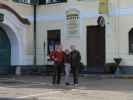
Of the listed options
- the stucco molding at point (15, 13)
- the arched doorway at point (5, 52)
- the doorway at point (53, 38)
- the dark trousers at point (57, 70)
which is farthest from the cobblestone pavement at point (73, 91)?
the doorway at point (53, 38)

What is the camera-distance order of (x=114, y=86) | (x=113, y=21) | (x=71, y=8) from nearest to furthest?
(x=114, y=86) → (x=113, y=21) → (x=71, y=8)

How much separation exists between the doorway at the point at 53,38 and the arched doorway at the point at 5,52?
2.68 metres

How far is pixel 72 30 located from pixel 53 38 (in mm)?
1841

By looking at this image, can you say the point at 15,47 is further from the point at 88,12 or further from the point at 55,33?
the point at 88,12

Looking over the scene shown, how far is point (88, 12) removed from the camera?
102ft

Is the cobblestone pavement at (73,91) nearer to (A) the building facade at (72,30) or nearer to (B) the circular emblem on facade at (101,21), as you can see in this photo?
(A) the building facade at (72,30)

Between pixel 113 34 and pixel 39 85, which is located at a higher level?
pixel 113 34

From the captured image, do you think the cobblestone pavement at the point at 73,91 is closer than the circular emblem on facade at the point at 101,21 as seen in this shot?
Yes

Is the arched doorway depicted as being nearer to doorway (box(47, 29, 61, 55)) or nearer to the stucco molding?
the stucco molding

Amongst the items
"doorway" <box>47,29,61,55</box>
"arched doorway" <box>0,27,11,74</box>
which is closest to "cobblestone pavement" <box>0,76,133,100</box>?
"arched doorway" <box>0,27,11,74</box>

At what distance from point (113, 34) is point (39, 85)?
7738mm

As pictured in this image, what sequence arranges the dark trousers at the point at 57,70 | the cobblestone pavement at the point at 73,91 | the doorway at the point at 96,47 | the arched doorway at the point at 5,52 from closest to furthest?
the cobblestone pavement at the point at 73,91 < the dark trousers at the point at 57,70 < the doorway at the point at 96,47 < the arched doorway at the point at 5,52

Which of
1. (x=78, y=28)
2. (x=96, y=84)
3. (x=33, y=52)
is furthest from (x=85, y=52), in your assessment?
(x=96, y=84)

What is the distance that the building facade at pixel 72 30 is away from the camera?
29656mm
